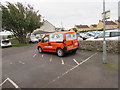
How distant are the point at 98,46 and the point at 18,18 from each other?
1271 centimetres

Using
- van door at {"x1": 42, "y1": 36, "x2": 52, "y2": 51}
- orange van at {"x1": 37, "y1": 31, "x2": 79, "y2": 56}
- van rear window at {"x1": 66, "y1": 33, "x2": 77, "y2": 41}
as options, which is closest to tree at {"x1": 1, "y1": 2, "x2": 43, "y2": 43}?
van door at {"x1": 42, "y1": 36, "x2": 52, "y2": 51}

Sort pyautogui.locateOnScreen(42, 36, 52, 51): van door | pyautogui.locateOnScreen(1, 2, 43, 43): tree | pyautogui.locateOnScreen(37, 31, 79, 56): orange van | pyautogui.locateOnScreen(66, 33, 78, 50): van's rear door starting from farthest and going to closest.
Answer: pyautogui.locateOnScreen(1, 2, 43, 43): tree, pyautogui.locateOnScreen(42, 36, 52, 51): van door, pyautogui.locateOnScreen(66, 33, 78, 50): van's rear door, pyautogui.locateOnScreen(37, 31, 79, 56): orange van

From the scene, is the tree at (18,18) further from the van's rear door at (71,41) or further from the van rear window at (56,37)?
the van's rear door at (71,41)

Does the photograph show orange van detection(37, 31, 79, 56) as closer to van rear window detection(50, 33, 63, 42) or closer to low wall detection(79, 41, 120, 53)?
van rear window detection(50, 33, 63, 42)

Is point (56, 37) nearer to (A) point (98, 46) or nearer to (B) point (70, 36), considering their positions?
(B) point (70, 36)

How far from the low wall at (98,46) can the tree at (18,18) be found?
416 inches

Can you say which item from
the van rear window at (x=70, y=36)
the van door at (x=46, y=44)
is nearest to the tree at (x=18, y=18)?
the van door at (x=46, y=44)

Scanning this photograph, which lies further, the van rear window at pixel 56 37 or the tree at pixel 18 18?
the tree at pixel 18 18

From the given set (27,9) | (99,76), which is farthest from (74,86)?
(27,9)

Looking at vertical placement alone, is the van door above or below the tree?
below

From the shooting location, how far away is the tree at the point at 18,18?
43.2ft

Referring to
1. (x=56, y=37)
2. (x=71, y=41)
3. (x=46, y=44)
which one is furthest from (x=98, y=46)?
(x=46, y=44)

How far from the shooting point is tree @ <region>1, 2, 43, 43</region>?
43.2 feet

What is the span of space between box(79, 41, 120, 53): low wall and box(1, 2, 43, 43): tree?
1057cm
